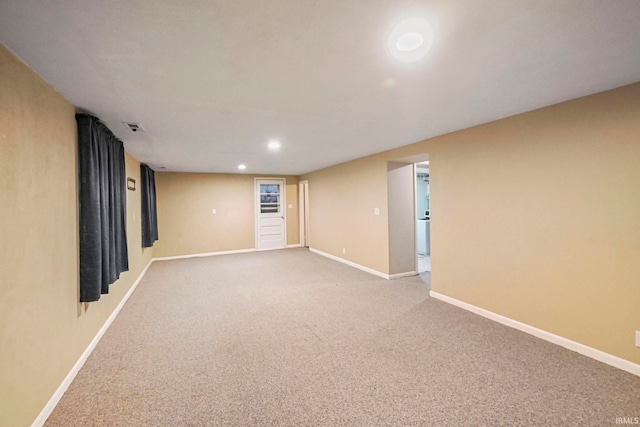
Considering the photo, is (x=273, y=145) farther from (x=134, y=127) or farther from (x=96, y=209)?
(x=96, y=209)

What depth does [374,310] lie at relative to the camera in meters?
3.38

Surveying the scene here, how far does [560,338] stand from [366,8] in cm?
315

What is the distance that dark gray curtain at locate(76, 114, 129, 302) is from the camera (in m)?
2.29

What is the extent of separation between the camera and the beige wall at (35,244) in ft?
4.71

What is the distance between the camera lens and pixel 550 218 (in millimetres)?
2562

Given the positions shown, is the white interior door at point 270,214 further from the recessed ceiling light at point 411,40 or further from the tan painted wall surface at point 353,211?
the recessed ceiling light at point 411,40

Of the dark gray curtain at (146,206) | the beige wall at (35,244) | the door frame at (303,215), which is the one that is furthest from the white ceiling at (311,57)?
the door frame at (303,215)

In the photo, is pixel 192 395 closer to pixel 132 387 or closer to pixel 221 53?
pixel 132 387

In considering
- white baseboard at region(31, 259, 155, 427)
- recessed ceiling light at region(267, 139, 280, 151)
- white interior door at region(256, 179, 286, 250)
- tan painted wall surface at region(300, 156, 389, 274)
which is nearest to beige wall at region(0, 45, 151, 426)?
white baseboard at region(31, 259, 155, 427)

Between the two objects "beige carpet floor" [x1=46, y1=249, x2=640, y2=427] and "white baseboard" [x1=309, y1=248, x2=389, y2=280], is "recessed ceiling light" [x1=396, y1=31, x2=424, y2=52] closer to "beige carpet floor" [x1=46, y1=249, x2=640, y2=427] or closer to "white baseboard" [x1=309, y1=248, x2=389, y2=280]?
"beige carpet floor" [x1=46, y1=249, x2=640, y2=427]

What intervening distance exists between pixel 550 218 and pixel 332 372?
2431 mm

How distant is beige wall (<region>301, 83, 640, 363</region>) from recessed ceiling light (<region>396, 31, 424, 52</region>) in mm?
1888

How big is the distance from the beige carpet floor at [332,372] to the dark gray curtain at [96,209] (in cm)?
73

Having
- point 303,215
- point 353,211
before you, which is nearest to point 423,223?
point 353,211
